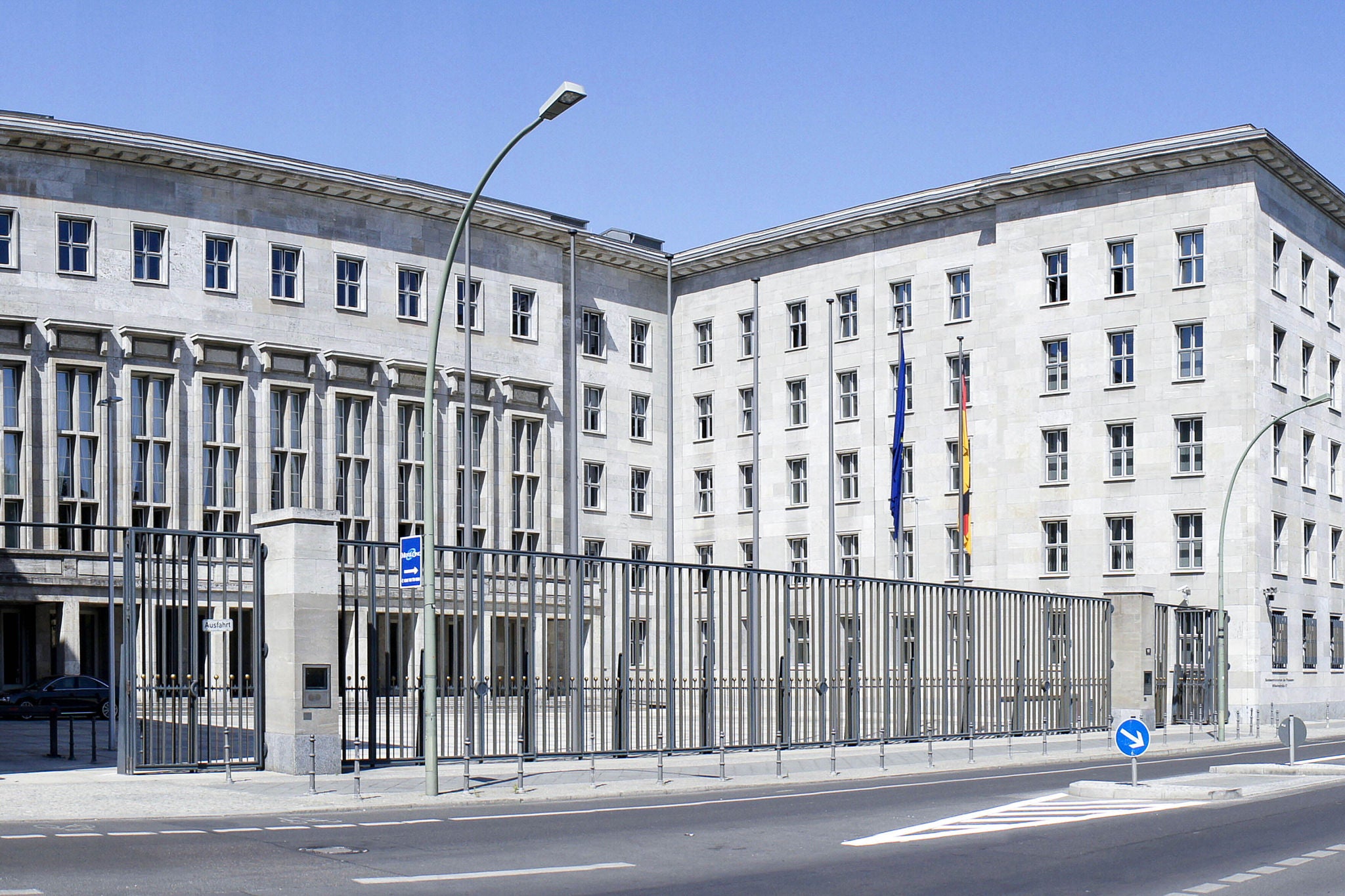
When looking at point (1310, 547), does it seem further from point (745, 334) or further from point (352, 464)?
point (352, 464)

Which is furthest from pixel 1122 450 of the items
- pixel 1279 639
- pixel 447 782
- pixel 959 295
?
pixel 447 782

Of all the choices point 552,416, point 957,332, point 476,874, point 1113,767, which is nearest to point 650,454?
point 552,416

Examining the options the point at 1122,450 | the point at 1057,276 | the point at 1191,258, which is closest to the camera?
the point at 1191,258

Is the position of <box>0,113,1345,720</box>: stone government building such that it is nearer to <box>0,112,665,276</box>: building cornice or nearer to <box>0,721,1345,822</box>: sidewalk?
<box>0,112,665,276</box>: building cornice

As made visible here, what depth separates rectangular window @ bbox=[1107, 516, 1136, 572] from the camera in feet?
170

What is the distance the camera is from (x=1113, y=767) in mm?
28594

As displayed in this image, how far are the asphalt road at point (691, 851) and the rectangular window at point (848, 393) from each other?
3961 cm

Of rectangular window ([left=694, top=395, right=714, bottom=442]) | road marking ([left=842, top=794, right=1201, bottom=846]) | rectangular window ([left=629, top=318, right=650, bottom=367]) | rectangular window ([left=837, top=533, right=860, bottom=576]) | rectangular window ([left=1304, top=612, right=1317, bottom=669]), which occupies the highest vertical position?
rectangular window ([left=629, top=318, right=650, bottom=367])

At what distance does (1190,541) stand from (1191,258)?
9.52 m

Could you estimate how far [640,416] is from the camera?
6425cm

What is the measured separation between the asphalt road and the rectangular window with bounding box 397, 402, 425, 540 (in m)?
35.3

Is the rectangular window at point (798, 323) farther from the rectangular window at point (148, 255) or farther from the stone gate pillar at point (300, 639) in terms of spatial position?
the stone gate pillar at point (300, 639)

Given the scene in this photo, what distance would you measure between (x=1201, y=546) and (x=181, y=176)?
3574 centimetres

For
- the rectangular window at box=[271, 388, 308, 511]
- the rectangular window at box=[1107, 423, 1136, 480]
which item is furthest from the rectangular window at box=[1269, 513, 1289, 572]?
the rectangular window at box=[271, 388, 308, 511]
